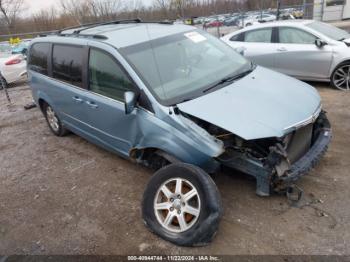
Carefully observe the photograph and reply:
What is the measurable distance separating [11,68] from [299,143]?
10.2 meters

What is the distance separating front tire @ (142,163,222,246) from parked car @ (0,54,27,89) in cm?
916

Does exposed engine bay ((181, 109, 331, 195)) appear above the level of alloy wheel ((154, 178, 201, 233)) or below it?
above

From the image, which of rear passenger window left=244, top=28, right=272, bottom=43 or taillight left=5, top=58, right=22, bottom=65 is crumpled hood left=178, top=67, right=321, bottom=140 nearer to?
rear passenger window left=244, top=28, right=272, bottom=43

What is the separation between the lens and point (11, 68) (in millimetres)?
10805

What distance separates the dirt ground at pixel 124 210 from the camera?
301 centimetres

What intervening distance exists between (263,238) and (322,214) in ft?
2.30

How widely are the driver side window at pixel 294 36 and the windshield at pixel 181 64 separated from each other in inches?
129

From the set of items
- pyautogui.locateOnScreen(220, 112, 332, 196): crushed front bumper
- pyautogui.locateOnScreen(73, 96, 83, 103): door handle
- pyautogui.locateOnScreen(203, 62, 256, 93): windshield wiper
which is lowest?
pyautogui.locateOnScreen(220, 112, 332, 196): crushed front bumper

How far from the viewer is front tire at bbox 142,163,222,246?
288 centimetres

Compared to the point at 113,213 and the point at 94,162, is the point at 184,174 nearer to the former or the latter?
the point at 113,213

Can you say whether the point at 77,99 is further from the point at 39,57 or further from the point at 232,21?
the point at 232,21

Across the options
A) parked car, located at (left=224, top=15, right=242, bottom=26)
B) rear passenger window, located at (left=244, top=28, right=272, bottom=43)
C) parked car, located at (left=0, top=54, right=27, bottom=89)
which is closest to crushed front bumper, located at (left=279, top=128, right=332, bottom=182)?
rear passenger window, located at (left=244, top=28, right=272, bottom=43)

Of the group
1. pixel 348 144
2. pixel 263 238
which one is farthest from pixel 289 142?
pixel 348 144

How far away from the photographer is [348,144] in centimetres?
447
